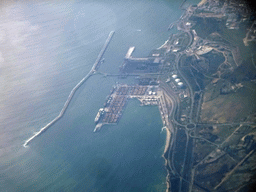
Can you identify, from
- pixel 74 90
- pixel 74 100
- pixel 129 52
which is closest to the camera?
pixel 74 100

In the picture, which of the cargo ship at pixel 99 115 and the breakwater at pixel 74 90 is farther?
the breakwater at pixel 74 90

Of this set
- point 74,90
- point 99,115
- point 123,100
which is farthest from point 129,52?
point 99,115

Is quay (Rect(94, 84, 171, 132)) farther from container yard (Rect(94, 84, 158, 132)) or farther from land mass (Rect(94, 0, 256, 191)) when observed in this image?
land mass (Rect(94, 0, 256, 191))

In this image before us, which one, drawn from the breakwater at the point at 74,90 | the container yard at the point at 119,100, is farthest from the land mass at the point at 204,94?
the breakwater at the point at 74,90

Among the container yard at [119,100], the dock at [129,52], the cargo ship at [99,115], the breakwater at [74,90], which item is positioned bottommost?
the container yard at [119,100]

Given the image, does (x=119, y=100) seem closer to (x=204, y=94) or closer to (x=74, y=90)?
(x=74, y=90)

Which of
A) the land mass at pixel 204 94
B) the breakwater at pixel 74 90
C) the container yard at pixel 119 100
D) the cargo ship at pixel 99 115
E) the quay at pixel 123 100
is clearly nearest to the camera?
the land mass at pixel 204 94

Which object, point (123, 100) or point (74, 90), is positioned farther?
point (74, 90)

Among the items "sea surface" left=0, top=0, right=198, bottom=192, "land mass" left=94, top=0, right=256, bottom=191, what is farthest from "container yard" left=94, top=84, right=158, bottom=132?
"sea surface" left=0, top=0, right=198, bottom=192

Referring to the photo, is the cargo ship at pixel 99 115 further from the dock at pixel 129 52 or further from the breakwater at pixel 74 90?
the dock at pixel 129 52
